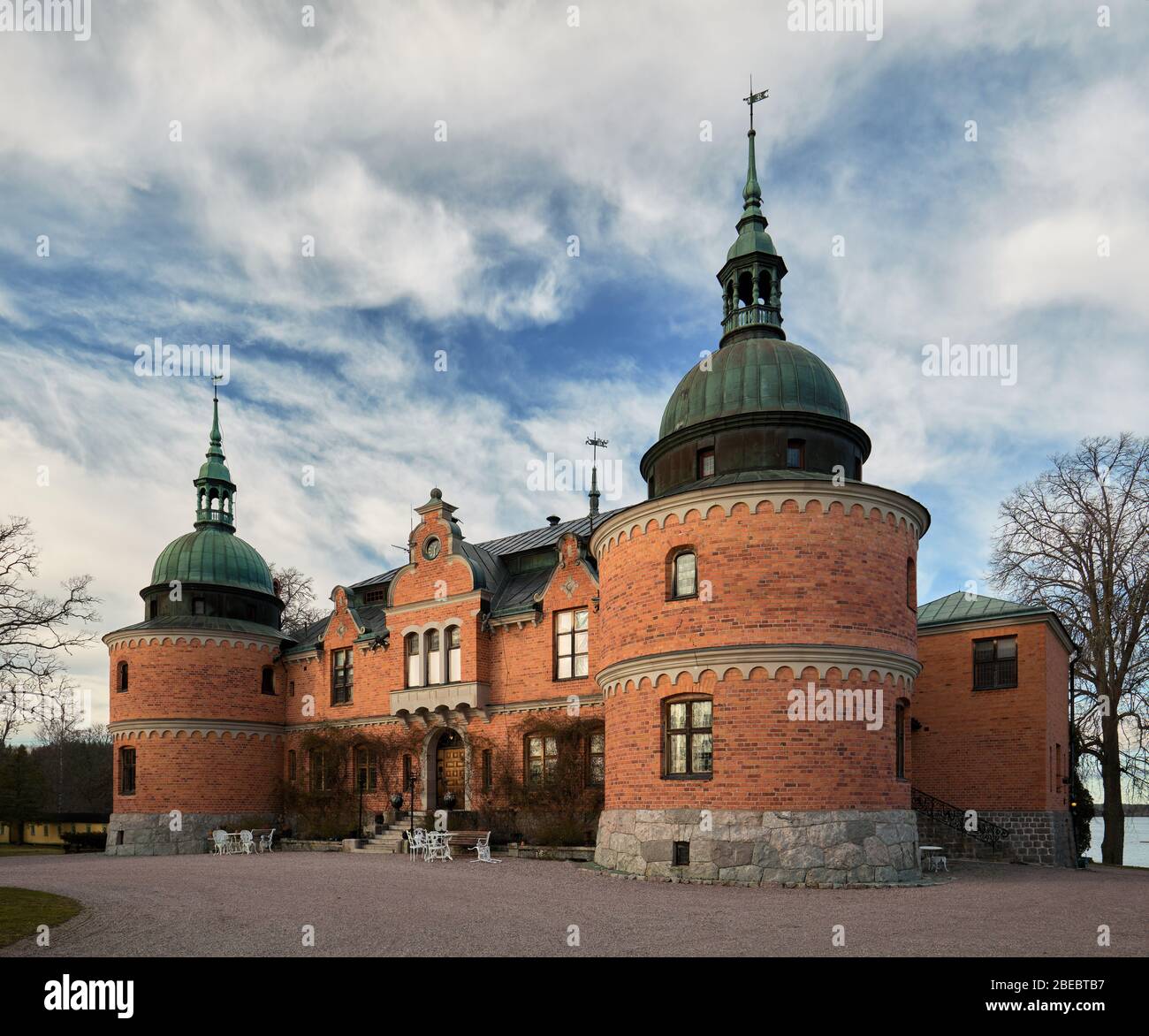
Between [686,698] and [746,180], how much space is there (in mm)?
14349

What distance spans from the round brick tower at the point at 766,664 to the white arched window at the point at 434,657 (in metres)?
10.3

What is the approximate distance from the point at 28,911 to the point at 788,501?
14310 mm

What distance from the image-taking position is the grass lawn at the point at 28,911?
37.1ft

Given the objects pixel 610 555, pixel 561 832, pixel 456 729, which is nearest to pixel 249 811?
pixel 456 729

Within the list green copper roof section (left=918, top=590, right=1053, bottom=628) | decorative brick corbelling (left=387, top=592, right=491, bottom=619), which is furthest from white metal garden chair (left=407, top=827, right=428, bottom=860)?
green copper roof section (left=918, top=590, right=1053, bottom=628)

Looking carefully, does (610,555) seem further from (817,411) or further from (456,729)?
(456,729)

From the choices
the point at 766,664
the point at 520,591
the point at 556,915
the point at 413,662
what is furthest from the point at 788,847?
the point at 413,662

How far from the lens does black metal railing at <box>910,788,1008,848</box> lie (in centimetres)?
2398

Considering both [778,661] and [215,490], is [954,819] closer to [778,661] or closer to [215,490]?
[778,661]

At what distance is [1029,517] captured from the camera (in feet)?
105

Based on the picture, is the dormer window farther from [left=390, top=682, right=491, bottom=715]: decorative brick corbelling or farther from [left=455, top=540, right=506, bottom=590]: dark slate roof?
[left=455, top=540, right=506, bottom=590]: dark slate roof

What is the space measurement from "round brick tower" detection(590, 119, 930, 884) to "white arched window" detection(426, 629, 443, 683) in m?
10.3

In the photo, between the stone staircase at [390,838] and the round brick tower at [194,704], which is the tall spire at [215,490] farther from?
the stone staircase at [390,838]
